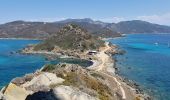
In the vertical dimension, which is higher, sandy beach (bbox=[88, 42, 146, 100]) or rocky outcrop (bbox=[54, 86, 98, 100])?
rocky outcrop (bbox=[54, 86, 98, 100])

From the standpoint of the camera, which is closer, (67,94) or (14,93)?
(67,94)

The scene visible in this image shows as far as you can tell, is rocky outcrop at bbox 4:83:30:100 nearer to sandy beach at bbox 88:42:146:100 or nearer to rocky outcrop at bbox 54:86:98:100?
rocky outcrop at bbox 54:86:98:100

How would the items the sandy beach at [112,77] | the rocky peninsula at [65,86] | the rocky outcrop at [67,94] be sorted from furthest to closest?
the sandy beach at [112,77] < the rocky peninsula at [65,86] < the rocky outcrop at [67,94]

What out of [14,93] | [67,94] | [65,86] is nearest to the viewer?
[67,94]

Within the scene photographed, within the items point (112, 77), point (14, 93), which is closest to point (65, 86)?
point (14, 93)

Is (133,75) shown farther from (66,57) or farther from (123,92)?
(66,57)

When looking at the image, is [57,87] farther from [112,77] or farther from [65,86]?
[112,77]

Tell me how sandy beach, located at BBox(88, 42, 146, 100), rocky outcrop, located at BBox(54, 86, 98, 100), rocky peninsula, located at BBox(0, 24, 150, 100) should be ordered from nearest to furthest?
rocky outcrop, located at BBox(54, 86, 98, 100) < rocky peninsula, located at BBox(0, 24, 150, 100) < sandy beach, located at BBox(88, 42, 146, 100)

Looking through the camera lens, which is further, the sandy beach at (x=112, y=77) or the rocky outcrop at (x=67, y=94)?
the sandy beach at (x=112, y=77)

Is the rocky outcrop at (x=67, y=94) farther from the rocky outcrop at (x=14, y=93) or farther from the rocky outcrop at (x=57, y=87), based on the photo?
the rocky outcrop at (x=14, y=93)

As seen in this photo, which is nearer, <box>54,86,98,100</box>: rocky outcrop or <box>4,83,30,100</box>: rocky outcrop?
<box>54,86,98,100</box>: rocky outcrop

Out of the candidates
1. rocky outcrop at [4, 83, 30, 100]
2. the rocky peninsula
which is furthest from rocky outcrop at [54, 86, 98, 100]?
rocky outcrop at [4, 83, 30, 100]

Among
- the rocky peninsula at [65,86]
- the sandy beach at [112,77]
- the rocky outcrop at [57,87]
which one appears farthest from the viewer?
the sandy beach at [112,77]

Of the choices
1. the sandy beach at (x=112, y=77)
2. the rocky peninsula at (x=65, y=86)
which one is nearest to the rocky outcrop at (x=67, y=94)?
the rocky peninsula at (x=65, y=86)
